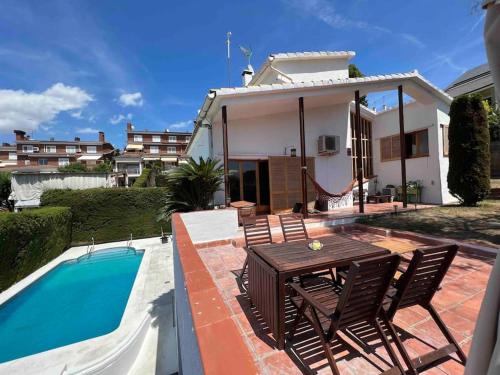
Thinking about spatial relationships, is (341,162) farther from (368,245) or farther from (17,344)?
(17,344)

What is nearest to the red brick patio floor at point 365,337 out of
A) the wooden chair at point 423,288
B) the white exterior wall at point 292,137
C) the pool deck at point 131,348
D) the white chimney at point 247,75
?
the wooden chair at point 423,288

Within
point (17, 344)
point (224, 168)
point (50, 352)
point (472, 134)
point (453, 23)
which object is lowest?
point (17, 344)

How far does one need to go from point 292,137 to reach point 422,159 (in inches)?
277

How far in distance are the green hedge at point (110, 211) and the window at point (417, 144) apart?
47.7ft

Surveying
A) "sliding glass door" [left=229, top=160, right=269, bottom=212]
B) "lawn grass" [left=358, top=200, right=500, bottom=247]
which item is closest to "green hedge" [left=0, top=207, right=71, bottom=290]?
"sliding glass door" [left=229, top=160, right=269, bottom=212]

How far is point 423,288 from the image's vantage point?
2.49 metres

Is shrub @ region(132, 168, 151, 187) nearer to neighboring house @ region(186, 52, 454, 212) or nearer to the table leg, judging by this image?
neighboring house @ region(186, 52, 454, 212)

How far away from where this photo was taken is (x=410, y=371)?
7.06 feet

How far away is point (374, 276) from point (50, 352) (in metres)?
Answer: 7.30

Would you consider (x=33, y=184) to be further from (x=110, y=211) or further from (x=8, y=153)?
(x=8, y=153)

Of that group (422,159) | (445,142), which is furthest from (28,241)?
(445,142)

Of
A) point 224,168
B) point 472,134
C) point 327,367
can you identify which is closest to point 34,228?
point 224,168

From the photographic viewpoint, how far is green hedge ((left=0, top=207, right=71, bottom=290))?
838 centimetres

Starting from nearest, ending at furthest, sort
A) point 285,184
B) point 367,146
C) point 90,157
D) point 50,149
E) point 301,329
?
point 301,329, point 285,184, point 367,146, point 90,157, point 50,149
